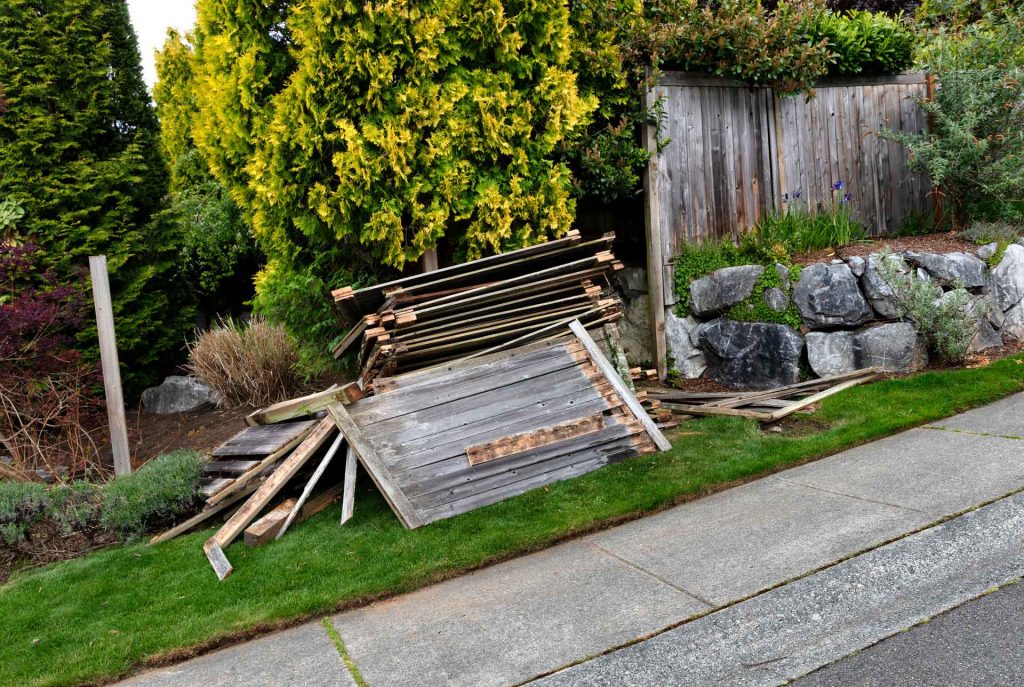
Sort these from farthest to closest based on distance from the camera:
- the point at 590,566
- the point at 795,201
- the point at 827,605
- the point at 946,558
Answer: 1. the point at 795,201
2. the point at 590,566
3. the point at 946,558
4. the point at 827,605

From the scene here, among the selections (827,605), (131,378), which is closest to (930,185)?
(827,605)

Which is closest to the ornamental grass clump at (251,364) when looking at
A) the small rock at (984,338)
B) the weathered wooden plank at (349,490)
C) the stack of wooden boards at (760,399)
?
the weathered wooden plank at (349,490)

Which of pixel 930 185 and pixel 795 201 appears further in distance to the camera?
pixel 930 185

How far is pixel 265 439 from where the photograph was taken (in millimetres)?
6043

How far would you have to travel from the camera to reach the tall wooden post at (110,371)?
659 cm

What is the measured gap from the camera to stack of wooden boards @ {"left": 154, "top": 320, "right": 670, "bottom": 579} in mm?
5059

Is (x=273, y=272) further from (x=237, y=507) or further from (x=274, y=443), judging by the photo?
(x=237, y=507)

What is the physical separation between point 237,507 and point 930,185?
8.21 m

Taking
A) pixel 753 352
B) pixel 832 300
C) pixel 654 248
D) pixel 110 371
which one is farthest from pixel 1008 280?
pixel 110 371

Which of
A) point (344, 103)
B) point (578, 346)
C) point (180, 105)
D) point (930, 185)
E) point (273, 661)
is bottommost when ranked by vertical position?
point (273, 661)

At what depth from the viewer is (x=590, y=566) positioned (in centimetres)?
413

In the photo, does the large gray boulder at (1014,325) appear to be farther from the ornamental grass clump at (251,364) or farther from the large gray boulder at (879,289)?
the ornamental grass clump at (251,364)

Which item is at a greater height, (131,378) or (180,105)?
(180,105)

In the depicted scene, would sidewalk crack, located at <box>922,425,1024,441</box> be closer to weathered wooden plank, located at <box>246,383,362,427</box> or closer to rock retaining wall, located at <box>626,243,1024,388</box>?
rock retaining wall, located at <box>626,243,1024,388</box>
